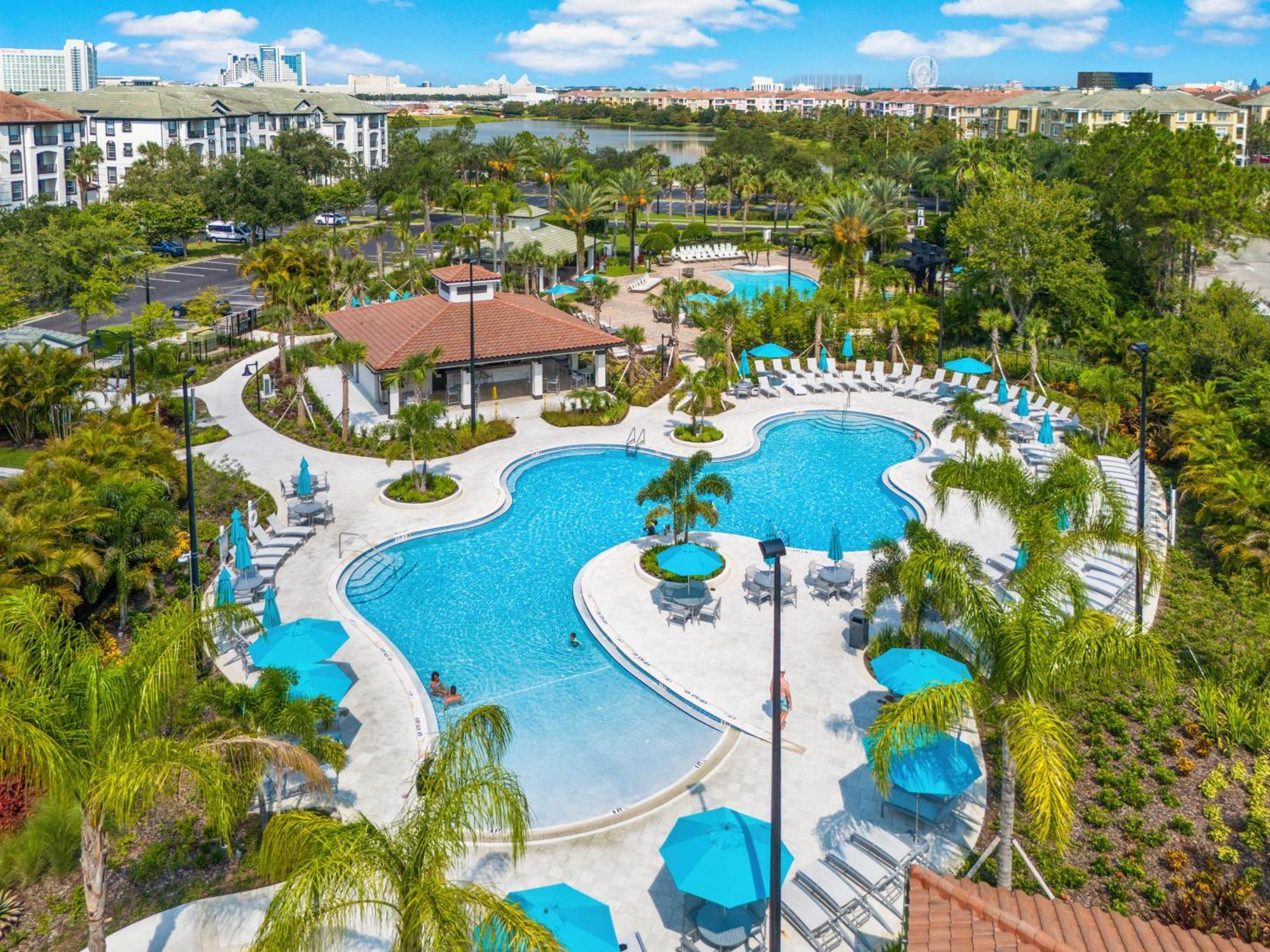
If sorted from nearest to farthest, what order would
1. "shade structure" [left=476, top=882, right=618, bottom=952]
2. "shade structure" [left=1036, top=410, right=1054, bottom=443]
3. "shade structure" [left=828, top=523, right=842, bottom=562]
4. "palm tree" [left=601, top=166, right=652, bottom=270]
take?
"shade structure" [left=476, top=882, right=618, bottom=952] < "shade structure" [left=828, top=523, right=842, bottom=562] < "shade structure" [left=1036, top=410, right=1054, bottom=443] < "palm tree" [left=601, top=166, right=652, bottom=270]

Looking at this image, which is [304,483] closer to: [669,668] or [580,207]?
[669,668]

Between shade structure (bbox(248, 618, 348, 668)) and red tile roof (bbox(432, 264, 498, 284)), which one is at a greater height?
red tile roof (bbox(432, 264, 498, 284))

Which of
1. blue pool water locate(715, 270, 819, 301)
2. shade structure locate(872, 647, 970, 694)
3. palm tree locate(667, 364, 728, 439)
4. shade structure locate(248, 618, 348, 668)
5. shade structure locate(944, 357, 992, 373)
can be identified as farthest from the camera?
blue pool water locate(715, 270, 819, 301)

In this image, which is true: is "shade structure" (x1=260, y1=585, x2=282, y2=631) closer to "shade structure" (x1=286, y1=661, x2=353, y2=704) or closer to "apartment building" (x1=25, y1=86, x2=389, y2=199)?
"shade structure" (x1=286, y1=661, x2=353, y2=704)

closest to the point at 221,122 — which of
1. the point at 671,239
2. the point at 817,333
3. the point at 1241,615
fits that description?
the point at 671,239

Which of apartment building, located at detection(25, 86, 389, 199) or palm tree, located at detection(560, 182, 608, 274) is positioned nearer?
palm tree, located at detection(560, 182, 608, 274)

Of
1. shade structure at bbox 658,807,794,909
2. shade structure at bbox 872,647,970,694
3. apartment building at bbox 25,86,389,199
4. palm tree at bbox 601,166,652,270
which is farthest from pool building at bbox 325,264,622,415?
apartment building at bbox 25,86,389,199

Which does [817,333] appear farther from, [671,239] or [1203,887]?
[1203,887]

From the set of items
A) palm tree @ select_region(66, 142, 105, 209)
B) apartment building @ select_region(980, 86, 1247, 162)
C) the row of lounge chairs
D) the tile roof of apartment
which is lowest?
the row of lounge chairs
